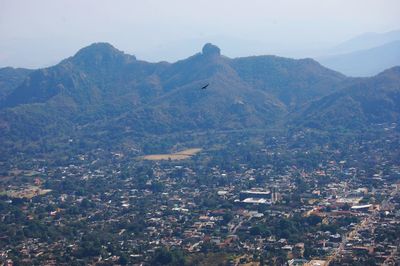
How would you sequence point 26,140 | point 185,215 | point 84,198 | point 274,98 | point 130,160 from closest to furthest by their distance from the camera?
point 185,215, point 84,198, point 130,160, point 26,140, point 274,98

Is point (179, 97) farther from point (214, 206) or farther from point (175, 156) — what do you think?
point (214, 206)

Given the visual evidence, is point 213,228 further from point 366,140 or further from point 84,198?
point 366,140

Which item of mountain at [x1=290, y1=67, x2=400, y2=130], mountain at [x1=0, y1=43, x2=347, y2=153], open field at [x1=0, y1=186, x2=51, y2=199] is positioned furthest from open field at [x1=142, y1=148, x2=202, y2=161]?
mountain at [x1=290, y1=67, x2=400, y2=130]

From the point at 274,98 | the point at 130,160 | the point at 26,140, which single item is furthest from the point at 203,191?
the point at 274,98

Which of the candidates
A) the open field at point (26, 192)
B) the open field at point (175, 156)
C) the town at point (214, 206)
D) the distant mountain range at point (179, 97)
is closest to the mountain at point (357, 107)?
the distant mountain range at point (179, 97)

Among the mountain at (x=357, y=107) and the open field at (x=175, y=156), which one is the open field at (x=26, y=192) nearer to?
the open field at (x=175, y=156)

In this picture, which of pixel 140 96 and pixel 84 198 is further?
pixel 140 96
